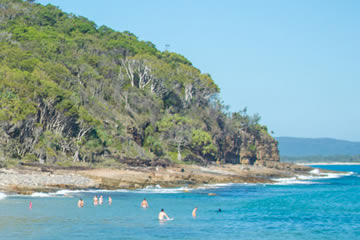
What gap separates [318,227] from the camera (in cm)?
4362

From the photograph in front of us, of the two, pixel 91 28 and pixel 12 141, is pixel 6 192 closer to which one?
pixel 12 141

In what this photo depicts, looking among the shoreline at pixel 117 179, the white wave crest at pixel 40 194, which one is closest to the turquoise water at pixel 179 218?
the white wave crest at pixel 40 194

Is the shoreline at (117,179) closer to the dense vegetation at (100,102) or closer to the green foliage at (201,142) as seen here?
the dense vegetation at (100,102)

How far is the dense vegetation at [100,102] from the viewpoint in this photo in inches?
2987

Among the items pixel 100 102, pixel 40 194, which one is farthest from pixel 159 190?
pixel 100 102

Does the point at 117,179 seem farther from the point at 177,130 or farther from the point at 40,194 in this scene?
the point at 177,130

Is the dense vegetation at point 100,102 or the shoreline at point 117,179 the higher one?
the dense vegetation at point 100,102

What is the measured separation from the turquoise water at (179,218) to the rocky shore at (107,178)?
3219 mm

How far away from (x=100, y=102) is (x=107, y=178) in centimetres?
3503

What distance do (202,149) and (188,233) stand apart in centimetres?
6921

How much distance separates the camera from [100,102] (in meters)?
101

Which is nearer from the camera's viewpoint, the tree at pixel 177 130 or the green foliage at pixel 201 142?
the tree at pixel 177 130

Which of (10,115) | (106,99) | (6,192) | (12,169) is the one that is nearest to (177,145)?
(106,99)

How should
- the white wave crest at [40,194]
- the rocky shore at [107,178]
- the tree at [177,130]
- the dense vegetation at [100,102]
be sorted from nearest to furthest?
the white wave crest at [40,194]
the rocky shore at [107,178]
the dense vegetation at [100,102]
the tree at [177,130]
